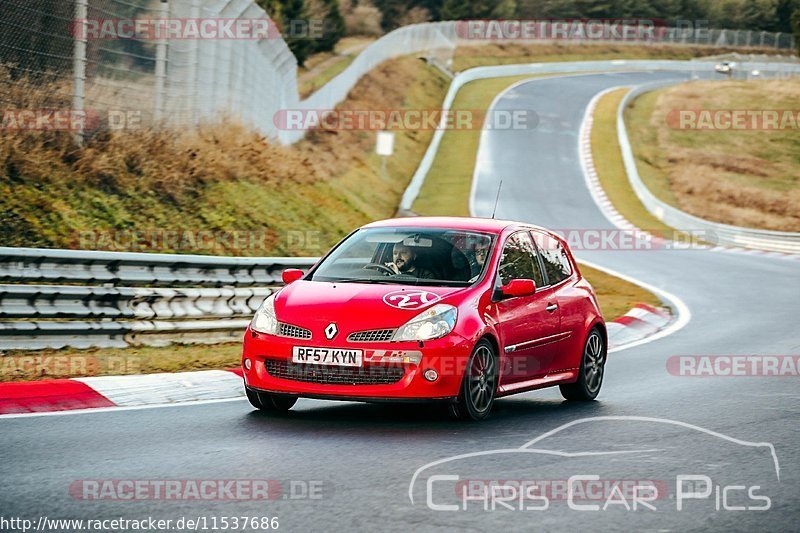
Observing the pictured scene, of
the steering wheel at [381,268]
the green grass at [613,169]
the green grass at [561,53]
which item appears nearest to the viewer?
the steering wheel at [381,268]

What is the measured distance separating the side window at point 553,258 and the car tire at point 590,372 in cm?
59

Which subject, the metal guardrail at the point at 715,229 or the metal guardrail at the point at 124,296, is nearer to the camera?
the metal guardrail at the point at 124,296

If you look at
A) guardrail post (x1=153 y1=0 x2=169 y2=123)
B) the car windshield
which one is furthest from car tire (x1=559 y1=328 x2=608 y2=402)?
guardrail post (x1=153 y1=0 x2=169 y2=123)

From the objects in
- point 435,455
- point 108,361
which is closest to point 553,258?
point 435,455

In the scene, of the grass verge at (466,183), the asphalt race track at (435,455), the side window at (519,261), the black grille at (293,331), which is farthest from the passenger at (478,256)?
the grass verge at (466,183)

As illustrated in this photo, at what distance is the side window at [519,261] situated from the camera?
10.1 metres

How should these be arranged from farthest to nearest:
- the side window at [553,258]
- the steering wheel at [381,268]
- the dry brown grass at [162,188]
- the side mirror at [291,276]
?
the dry brown grass at [162,188]
the side window at [553,258]
the side mirror at [291,276]
the steering wheel at [381,268]

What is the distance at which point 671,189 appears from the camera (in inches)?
Result: 1864

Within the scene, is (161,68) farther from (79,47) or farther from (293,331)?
(293,331)

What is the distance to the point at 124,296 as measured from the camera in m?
12.4

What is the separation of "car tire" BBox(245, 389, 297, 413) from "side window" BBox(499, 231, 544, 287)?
6.32 ft

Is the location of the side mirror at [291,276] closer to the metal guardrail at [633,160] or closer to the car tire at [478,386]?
the car tire at [478,386]

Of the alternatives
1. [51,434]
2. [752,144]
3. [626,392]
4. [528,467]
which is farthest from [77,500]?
[752,144]

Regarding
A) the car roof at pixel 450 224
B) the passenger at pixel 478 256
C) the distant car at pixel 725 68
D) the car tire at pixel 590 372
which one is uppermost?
the distant car at pixel 725 68
